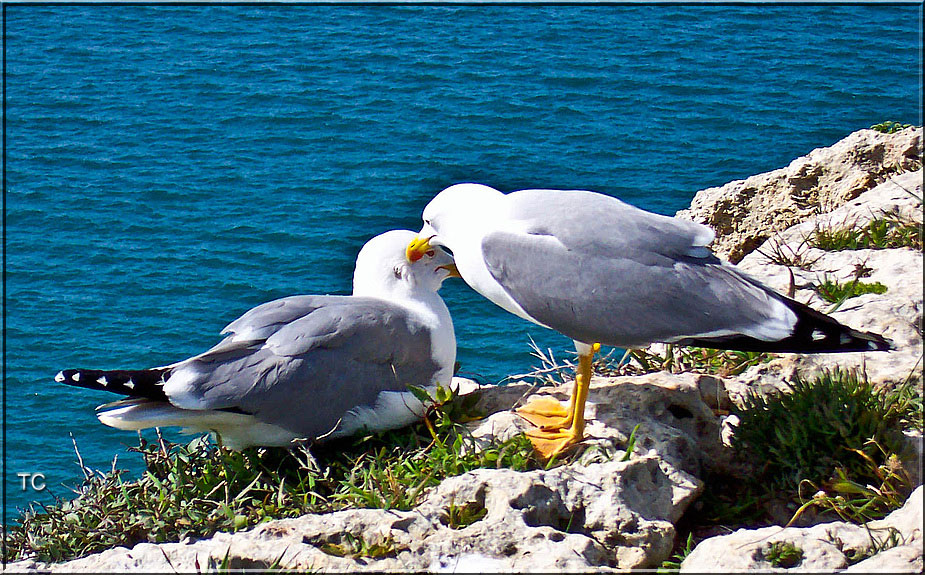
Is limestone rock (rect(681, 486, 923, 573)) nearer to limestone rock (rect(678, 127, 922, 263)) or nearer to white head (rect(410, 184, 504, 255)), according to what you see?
white head (rect(410, 184, 504, 255))

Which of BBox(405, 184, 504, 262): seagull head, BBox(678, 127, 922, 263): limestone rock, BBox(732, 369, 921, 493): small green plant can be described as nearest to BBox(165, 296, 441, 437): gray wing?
BBox(405, 184, 504, 262): seagull head

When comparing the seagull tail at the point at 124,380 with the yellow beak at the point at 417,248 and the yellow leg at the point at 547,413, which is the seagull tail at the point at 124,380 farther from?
the yellow leg at the point at 547,413

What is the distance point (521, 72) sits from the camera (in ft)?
64.2

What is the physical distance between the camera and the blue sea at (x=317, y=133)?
13.6 m

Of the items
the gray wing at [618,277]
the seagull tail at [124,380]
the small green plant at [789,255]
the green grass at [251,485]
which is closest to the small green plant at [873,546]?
the gray wing at [618,277]

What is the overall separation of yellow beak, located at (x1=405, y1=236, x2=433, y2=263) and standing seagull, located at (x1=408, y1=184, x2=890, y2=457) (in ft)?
1.99

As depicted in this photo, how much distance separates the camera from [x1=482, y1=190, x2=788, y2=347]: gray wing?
4.33 metres

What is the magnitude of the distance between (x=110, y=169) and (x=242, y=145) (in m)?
2.25

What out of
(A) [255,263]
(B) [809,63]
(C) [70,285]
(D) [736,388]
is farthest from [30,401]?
(B) [809,63]

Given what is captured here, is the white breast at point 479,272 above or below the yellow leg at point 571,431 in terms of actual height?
above

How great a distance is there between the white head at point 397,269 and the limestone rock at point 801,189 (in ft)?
7.44

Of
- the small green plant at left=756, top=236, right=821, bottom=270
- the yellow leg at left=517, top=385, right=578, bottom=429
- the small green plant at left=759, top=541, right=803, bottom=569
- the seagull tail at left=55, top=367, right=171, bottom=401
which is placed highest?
the small green plant at left=756, top=236, right=821, bottom=270

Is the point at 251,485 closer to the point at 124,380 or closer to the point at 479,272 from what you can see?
the point at 124,380

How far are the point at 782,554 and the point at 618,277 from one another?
1.45m
